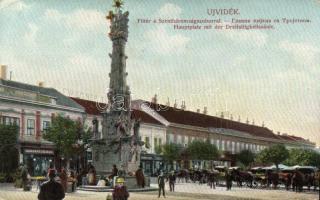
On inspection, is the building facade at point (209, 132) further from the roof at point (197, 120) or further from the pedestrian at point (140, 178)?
the pedestrian at point (140, 178)

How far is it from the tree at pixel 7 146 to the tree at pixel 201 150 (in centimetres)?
1267

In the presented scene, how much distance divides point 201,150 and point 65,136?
1015cm

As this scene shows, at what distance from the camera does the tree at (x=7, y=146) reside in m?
24.9

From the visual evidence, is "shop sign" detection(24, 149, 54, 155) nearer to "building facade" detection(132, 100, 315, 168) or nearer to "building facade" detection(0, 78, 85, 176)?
"building facade" detection(0, 78, 85, 176)

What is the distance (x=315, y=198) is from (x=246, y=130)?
59.4 ft

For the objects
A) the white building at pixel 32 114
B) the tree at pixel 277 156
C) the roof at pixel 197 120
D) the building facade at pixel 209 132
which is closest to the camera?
the white building at pixel 32 114

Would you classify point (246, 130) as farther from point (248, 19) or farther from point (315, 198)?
point (248, 19)

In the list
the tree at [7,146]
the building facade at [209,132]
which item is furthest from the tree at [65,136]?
the building facade at [209,132]

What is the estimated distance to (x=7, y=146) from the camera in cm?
2533

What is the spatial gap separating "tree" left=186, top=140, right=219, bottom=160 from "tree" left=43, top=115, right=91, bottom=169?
8.42 meters

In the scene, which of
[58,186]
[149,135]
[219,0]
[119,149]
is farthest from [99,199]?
[149,135]

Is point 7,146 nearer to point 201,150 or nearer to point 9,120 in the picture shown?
point 9,120

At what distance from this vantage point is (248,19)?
14258mm

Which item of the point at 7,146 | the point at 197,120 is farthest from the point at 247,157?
the point at 7,146
